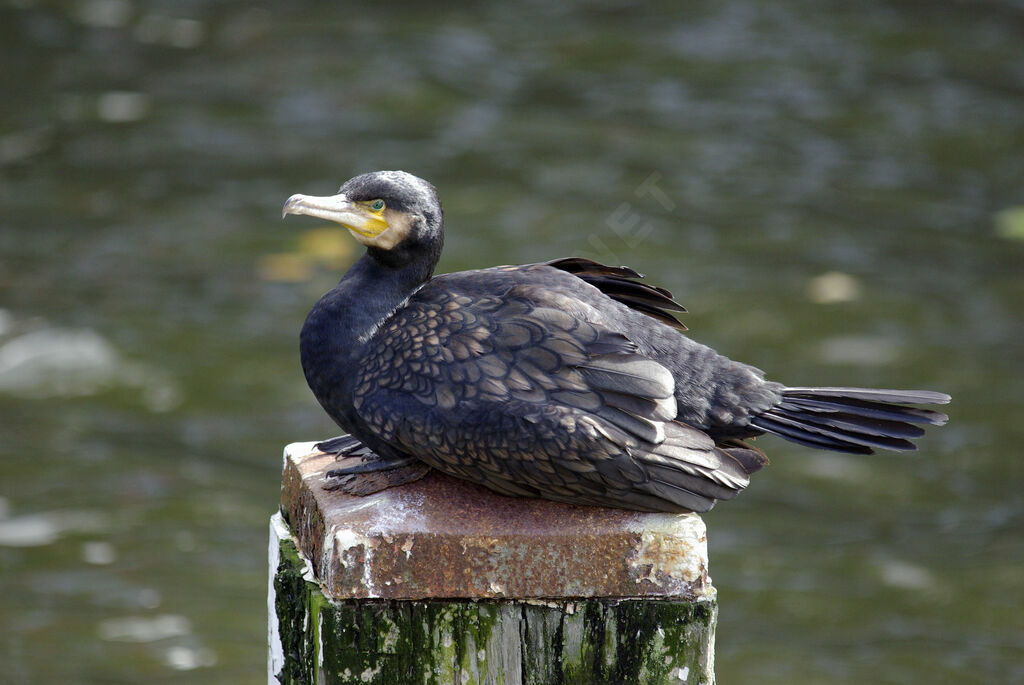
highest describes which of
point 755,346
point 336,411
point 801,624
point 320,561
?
point 336,411

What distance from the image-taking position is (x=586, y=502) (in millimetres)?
2936

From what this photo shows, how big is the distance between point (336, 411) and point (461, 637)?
63cm

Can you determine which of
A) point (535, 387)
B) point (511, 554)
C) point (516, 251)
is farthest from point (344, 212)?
point (516, 251)

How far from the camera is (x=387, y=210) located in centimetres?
314

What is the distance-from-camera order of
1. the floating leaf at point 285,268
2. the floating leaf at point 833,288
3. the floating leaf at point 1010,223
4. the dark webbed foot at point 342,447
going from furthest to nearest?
the floating leaf at point 1010,223 → the floating leaf at point 285,268 → the floating leaf at point 833,288 → the dark webbed foot at point 342,447

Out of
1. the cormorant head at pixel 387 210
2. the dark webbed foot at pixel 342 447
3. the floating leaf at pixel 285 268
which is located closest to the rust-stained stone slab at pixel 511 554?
the dark webbed foot at pixel 342 447

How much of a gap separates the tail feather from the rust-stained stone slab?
1.44ft

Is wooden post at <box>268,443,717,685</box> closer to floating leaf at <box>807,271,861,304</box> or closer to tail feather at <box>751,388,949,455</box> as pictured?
tail feather at <box>751,388,949,455</box>

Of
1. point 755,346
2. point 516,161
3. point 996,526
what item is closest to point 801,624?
point 996,526

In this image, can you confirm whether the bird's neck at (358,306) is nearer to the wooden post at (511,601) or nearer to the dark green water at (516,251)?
the wooden post at (511,601)

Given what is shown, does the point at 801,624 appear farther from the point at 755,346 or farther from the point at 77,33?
the point at 77,33

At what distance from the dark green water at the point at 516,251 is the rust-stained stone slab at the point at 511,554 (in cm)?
271

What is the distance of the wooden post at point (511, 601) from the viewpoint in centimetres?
283

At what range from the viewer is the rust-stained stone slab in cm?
283
